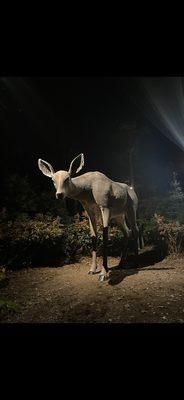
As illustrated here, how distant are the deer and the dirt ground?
23 cm

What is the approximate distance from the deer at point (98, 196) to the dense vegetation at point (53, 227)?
0.51m

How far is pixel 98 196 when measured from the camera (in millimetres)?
3850

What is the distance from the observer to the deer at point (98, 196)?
359cm

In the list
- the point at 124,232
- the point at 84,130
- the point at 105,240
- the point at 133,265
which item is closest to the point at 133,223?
the point at 124,232

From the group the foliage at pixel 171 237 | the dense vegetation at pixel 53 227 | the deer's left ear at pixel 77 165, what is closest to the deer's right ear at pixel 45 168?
the deer's left ear at pixel 77 165

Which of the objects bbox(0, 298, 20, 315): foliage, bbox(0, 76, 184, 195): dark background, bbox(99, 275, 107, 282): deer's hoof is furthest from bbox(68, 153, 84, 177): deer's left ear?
bbox(0, 298, 20, 315): foliage

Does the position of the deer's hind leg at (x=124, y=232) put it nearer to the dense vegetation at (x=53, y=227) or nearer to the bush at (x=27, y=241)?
the dense vegetation at (x=53, y=227)

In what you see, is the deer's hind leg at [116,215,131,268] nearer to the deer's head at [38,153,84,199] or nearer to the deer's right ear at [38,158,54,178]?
the deer's head at [38,153,84,199]

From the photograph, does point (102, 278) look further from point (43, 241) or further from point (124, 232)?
point (43, 241)

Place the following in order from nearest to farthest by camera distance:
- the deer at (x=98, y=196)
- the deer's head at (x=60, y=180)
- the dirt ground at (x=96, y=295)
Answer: the dirt ground at (x=96, y=295), the deer's head at (x=60, y=180), the deer at (x=98, y=196)

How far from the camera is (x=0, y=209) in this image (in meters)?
4.94

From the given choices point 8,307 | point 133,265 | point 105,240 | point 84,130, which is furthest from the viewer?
point 84,130

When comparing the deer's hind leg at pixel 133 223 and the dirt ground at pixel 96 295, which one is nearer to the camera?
the dirt ground at pixel 96 295

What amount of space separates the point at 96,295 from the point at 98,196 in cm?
121
